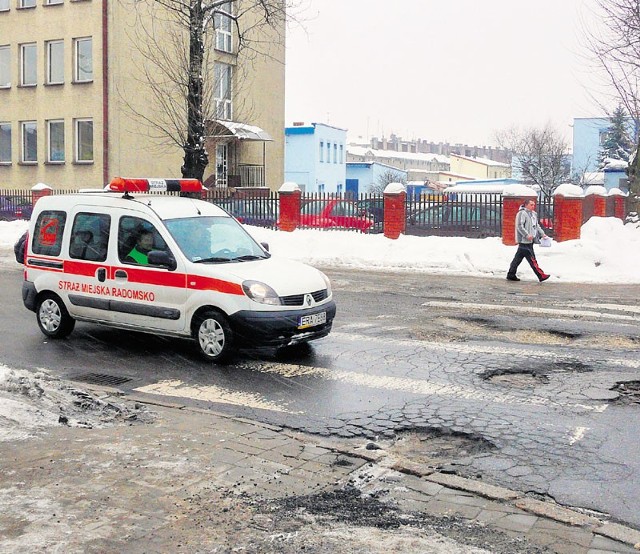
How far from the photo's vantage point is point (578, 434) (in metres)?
6.86

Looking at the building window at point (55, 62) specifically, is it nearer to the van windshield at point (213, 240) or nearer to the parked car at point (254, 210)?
the parked car at point (254, 210)

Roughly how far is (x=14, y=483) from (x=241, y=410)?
2.49m

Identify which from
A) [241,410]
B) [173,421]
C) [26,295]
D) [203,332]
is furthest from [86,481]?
[26,295]

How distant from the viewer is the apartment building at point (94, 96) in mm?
38812

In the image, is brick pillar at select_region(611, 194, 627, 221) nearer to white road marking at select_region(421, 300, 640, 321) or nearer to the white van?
white road marking at select_region(421, 300, 640, 321)

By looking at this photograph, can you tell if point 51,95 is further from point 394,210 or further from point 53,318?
point 53,318

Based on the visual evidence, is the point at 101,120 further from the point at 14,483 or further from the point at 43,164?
the point at 14,483

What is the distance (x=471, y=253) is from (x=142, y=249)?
12.9 metres

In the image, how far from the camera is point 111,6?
126ft

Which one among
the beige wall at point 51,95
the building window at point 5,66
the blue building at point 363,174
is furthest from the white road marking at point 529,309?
A: the blue building at point 363,174

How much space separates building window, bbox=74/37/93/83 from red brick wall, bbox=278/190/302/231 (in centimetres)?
1622

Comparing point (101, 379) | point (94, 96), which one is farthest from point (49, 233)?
point (94, 96)

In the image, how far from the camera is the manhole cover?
871 centimetres

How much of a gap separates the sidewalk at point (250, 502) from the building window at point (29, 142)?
37513 millimetres
